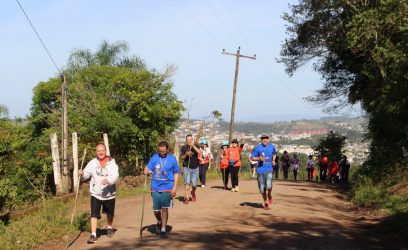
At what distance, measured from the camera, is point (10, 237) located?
32.0 feet

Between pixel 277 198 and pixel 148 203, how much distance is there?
13.5 ft

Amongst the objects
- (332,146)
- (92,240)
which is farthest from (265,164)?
(332,146)

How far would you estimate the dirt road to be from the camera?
31.1ft

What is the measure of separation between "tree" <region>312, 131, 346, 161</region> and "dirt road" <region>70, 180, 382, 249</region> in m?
22.9

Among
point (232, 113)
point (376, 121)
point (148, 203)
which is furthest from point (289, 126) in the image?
point (148, 203)

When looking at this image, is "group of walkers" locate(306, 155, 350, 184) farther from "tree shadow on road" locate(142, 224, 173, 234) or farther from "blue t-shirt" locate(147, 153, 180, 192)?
"blue t-shirt" locate(147, 153, 180, 192)

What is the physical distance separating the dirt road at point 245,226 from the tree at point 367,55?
5.14m

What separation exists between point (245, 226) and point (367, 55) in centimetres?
1604

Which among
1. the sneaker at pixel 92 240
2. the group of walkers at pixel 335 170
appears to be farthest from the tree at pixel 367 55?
the sneaker at pixel 92 240

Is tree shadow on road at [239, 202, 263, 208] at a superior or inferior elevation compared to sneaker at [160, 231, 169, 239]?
inferior

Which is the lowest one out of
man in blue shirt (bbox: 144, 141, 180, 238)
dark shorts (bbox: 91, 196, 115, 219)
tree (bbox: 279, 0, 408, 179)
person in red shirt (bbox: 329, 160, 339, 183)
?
person in red shirt (bbox: 329, 160, 339, 183)

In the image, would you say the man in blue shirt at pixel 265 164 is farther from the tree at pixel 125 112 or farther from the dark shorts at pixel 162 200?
the tree at pixel 125 112

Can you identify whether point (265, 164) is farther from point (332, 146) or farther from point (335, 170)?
point (332, 146)

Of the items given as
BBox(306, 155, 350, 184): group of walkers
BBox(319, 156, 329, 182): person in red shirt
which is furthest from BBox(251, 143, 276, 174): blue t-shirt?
BBox(319, 156, 329, 182): person in red shirt
